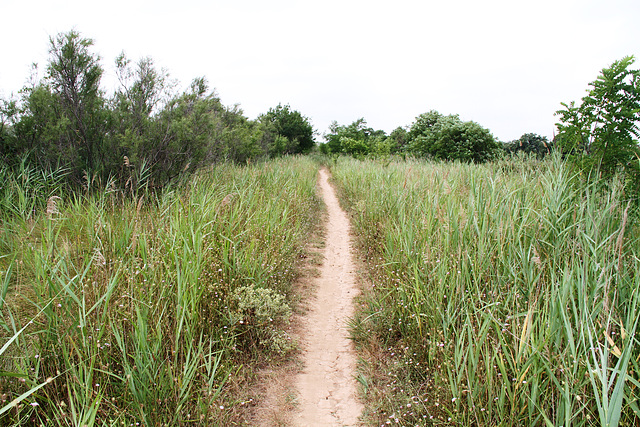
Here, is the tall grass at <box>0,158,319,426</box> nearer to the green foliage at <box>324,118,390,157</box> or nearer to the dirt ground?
the dirt ground

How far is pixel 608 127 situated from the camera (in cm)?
422

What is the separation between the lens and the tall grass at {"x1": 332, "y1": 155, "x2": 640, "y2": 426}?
183 cm

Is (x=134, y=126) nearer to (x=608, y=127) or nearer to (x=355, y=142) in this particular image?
(x=608, y=127)

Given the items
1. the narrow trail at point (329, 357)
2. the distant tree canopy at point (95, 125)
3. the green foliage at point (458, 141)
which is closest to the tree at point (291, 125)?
the green foliage at point (458, 141)

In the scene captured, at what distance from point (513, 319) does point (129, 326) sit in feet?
8.40

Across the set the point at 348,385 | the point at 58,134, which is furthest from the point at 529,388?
the point at 58,134

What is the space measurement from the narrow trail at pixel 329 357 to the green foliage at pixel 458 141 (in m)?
14.2

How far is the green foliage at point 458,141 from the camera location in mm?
18766

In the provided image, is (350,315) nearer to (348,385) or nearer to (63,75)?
(348,385)

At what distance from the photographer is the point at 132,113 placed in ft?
20.9

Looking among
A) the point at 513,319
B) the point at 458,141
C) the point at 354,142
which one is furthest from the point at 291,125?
the point at 513,319

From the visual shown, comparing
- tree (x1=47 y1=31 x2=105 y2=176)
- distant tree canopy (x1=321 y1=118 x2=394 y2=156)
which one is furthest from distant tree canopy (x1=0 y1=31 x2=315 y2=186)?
distant tree canopy (x1=321 y1=118 x2=394 y2=156)

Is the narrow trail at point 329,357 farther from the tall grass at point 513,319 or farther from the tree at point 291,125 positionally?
the tree at point 291,125

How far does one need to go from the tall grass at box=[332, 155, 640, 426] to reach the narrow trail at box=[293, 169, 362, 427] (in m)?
0.20
